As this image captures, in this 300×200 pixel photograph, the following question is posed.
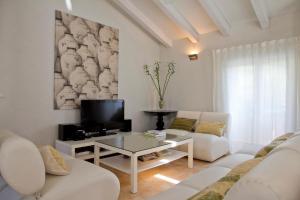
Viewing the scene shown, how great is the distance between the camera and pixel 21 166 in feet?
5.15

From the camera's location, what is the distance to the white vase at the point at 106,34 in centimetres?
411

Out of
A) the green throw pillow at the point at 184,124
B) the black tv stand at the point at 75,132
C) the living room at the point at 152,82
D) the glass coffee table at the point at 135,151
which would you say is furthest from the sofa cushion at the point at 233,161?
the black tv stand at the point at 75,132

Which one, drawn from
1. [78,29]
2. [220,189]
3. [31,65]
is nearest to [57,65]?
[31,65]

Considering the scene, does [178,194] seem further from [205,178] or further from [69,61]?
[69,61]

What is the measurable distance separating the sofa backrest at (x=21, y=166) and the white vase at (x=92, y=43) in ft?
8.49

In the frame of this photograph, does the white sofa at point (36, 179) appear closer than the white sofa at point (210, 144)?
Yes

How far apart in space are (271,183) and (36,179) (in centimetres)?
157

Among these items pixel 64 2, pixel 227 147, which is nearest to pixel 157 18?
pixel 64 2

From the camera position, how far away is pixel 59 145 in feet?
11.1

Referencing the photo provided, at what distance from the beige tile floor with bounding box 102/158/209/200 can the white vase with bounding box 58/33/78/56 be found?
2161mm

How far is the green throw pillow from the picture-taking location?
14.2 ft

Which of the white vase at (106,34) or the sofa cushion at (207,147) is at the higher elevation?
the white vase at (106,34)

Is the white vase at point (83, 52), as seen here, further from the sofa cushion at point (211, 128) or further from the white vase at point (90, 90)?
the sofa cushion at point (211, 128)

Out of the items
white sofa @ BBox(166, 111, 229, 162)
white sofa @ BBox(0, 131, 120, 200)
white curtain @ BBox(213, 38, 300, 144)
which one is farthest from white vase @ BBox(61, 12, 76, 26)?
white curtain @ BBox(213, 38, 300, 144)
